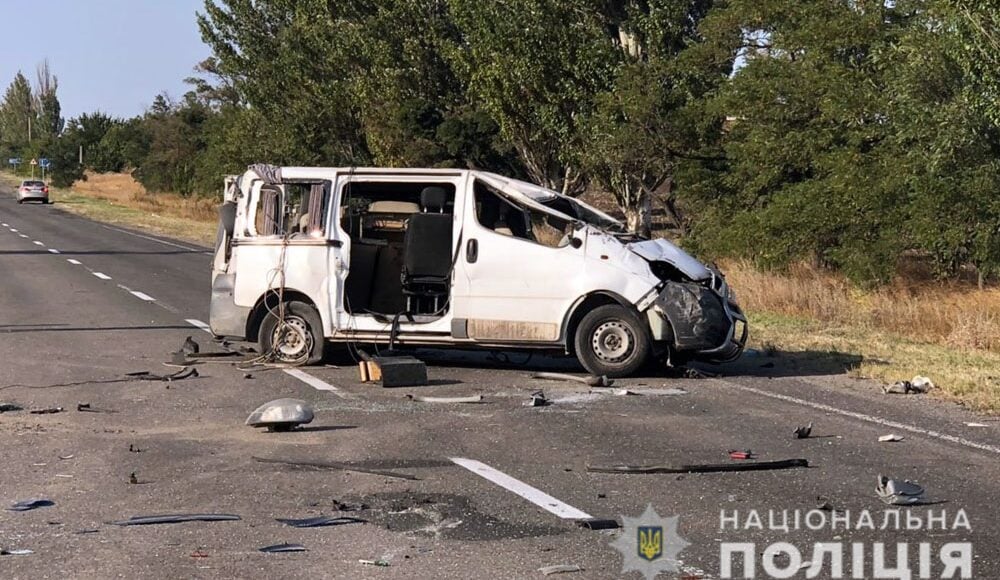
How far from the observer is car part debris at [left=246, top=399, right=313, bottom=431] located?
366 inches

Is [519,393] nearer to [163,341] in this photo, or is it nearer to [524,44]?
[163,341]

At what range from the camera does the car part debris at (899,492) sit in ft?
23.3

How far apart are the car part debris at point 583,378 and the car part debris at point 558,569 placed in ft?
19.2

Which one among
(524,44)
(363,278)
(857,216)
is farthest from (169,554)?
(524,44)

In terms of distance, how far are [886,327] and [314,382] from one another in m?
10.1

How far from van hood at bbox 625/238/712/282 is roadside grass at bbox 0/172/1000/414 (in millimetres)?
1927

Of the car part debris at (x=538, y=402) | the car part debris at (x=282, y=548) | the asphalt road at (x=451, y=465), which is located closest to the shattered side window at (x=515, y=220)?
the asphalt road at (x=451, y=465)

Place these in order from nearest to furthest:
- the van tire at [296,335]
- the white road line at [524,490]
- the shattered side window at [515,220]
→ the white road line at [524,490]
the shattered side window at [515,220]
the van tire at [296,335]

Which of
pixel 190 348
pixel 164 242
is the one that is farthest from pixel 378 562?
pixel 164 242

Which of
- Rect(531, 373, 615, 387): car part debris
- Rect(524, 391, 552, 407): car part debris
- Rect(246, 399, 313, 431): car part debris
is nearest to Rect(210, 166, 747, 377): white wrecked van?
Rect(531, 373, 615, 387): car part debris

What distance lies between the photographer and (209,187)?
222ft

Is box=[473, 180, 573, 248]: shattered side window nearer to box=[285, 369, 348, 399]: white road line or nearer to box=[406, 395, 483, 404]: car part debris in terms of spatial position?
box=[406, 395, 483, 404]: car part debris

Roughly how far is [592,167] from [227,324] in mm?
21250

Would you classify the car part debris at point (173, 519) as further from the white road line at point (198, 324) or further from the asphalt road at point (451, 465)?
the white road line at point (198, 324)
